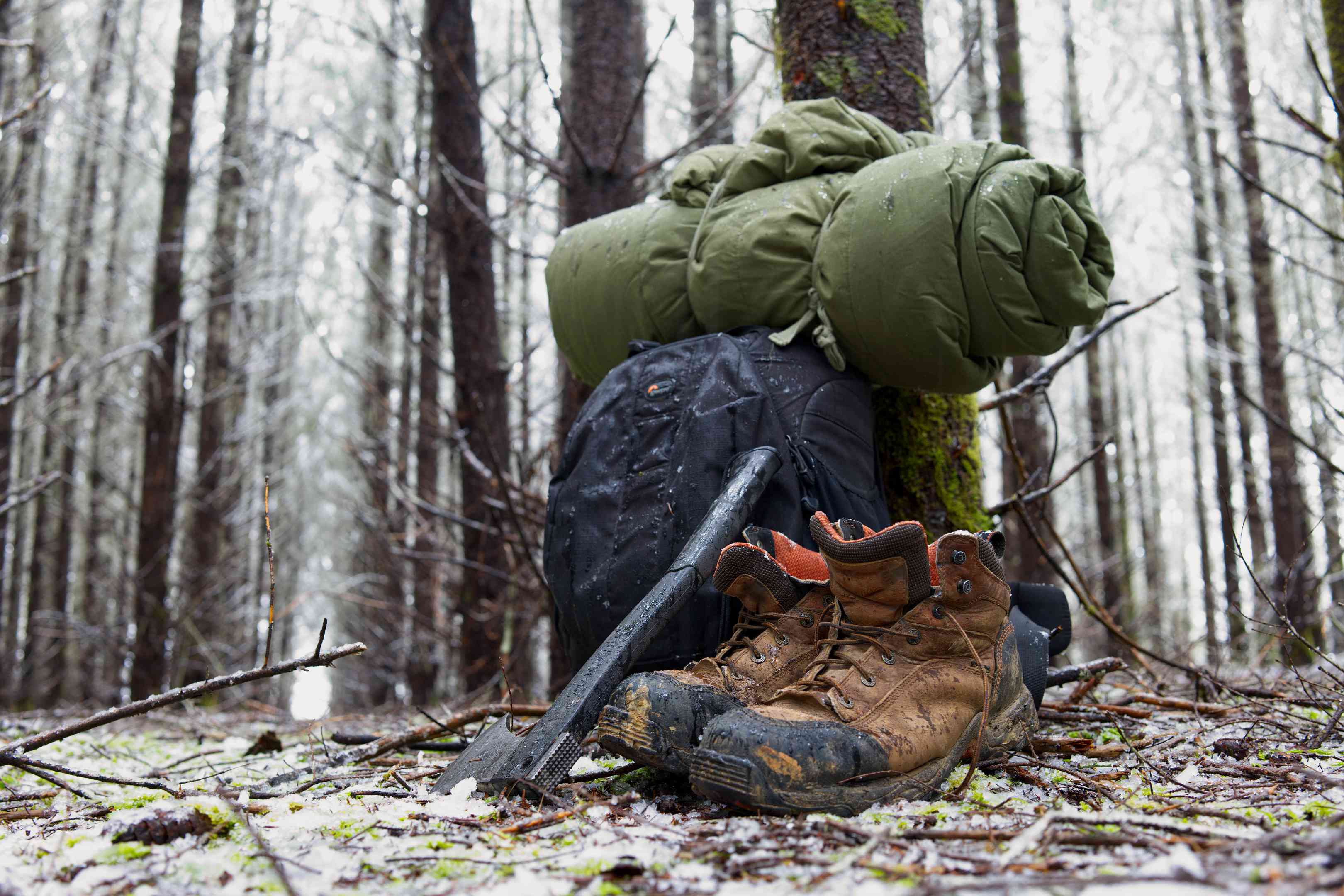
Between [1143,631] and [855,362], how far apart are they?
45.4 ft

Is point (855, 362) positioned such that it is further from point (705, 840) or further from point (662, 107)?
point (662, 107)

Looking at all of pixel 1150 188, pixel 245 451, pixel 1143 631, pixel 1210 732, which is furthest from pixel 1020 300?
pixel 1150 188

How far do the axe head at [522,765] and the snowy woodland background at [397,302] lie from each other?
1.66 meters

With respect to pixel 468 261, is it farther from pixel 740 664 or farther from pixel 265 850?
pixel 265 850

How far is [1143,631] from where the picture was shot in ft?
45.6

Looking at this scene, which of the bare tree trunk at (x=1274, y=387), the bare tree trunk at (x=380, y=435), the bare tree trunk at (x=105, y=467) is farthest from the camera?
the bare tree trunk at (x=105, y=467)

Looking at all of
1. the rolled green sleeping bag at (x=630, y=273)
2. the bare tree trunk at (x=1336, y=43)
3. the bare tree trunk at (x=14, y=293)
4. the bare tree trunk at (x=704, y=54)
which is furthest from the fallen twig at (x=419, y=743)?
the bare tree trunk at (x=704, y=54)

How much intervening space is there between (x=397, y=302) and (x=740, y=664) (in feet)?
28.4

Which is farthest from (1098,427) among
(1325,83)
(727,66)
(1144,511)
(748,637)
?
(1144,511)

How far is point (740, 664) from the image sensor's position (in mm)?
1688

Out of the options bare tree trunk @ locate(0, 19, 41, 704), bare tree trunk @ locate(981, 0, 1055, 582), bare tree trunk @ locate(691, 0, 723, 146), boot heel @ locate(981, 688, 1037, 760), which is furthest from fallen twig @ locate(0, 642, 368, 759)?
bare tree trunk @ locate(691, 0, 723, 146)

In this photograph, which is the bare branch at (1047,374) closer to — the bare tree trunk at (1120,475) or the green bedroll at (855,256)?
the green bedroll at (855,256)

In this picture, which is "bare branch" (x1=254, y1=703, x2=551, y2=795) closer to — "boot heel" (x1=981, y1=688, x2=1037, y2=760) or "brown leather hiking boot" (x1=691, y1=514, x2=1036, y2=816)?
"brown leather hiking boot" (x1=691, y1=514, x2=1036, y2=816)

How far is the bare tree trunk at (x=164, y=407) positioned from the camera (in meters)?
6.43
